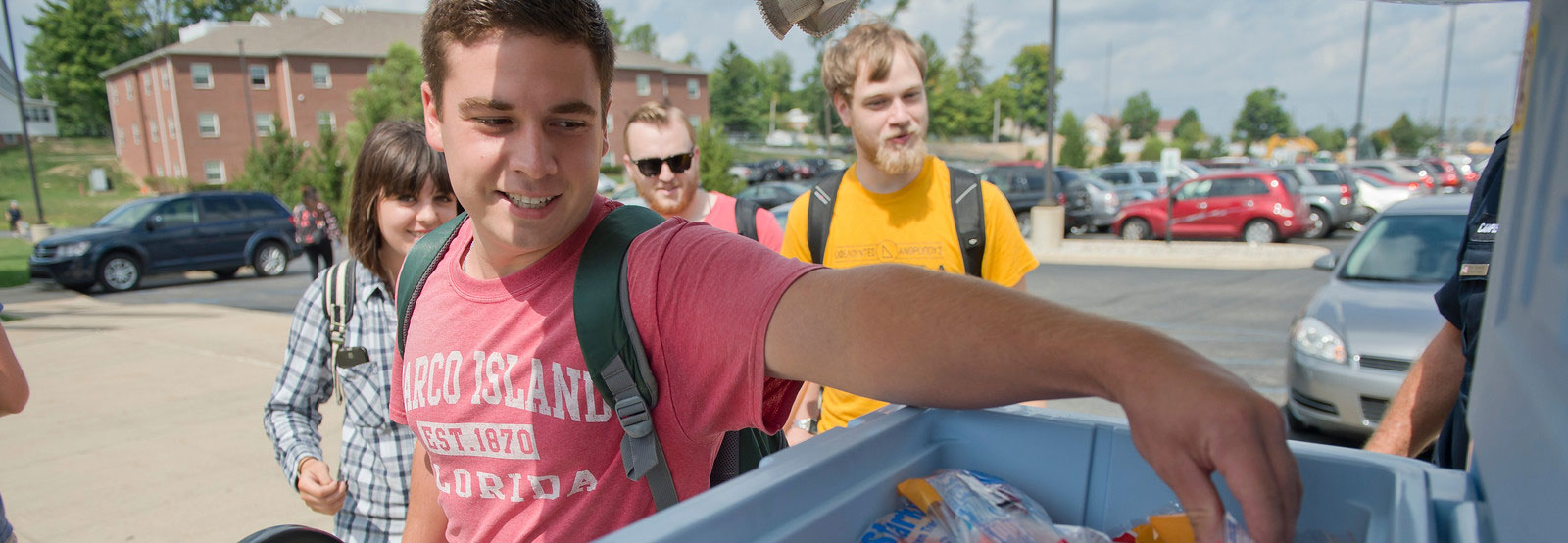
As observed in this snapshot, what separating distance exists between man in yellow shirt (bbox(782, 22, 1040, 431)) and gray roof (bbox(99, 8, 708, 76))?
144 feet

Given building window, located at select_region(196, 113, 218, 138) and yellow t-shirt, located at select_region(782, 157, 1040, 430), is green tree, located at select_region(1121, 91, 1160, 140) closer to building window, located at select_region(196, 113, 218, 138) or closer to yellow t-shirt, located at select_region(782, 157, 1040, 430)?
building window, located at select_region(196, 113, 218, 138)

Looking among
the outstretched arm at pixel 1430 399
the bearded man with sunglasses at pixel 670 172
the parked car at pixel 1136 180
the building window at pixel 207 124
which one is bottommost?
the parked car at pixel 1136 180

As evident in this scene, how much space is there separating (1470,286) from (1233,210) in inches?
667

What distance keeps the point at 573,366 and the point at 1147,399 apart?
31.8 inches

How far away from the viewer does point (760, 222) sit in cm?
348

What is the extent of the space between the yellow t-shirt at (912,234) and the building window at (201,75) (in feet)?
162

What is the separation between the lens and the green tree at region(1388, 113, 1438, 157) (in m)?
69.9

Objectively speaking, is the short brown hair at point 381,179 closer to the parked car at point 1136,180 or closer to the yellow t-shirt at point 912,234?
the yellow t-shirt at point 912,234

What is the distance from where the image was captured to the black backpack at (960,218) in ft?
8.54

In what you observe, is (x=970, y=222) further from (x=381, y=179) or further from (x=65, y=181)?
(x=65, y=181)

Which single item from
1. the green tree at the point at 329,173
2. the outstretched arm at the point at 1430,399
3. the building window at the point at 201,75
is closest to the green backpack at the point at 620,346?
the outstretched arm at the point at 1430,399

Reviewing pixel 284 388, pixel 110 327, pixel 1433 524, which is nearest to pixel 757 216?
pixel 284 388

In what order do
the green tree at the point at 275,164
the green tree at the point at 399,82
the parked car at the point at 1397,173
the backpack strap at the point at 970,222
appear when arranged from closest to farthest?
the backpack strap at the point at 970,222, the parked car at the point at 1397,173, the green tree at the point at 275,164, the green tree at the point at 399,82

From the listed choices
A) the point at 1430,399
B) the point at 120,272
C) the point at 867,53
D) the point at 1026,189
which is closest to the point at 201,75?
the point at 120,272
